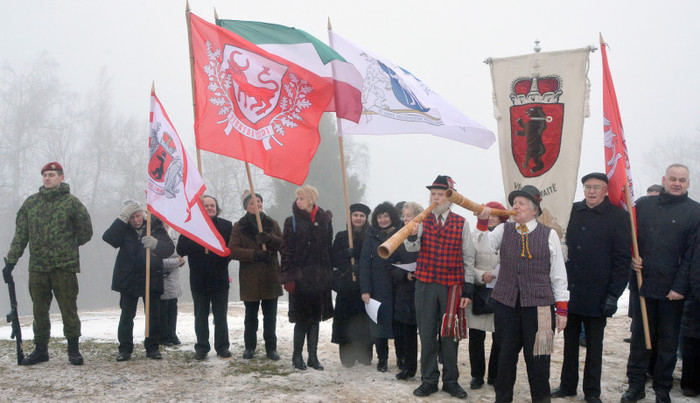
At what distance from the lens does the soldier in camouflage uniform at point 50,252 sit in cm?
650

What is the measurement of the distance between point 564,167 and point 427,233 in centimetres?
182

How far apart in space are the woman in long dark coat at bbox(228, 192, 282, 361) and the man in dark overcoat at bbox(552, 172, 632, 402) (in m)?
3.20

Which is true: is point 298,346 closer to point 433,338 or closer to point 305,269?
point 305,269

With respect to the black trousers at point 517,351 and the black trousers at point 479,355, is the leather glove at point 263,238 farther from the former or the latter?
the black trousers at point 517,351

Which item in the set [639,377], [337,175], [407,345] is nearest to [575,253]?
[639,377]

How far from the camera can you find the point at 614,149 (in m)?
5.88

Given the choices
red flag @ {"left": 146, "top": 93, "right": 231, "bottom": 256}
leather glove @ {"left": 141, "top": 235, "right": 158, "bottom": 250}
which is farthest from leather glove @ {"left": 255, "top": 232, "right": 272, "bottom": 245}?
leather glove @ {"left": 141, "top": 235, "right": 158, "bottom": 250}

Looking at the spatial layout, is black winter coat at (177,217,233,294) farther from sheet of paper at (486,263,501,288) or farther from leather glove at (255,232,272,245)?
sheet of paper at (486,263,501,288)

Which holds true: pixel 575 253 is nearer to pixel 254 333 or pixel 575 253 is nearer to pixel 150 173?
pixel 254 333

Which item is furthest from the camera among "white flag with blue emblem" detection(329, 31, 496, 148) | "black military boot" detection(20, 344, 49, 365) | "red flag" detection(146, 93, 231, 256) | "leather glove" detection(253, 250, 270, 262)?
"white flag with blue emblem" detection(329, 31, 496, 148)

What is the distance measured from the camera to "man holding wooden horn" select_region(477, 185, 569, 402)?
491 cm

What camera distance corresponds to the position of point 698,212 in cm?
534

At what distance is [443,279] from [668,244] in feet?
6.91

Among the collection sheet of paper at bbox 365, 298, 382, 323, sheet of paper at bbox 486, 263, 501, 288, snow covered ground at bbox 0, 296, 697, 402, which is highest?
sheet of paper at bbox 486, 263, 501, 288
